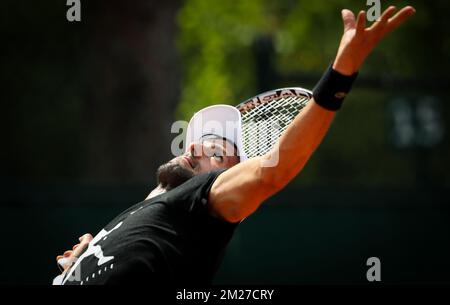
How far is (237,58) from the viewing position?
17578 mm

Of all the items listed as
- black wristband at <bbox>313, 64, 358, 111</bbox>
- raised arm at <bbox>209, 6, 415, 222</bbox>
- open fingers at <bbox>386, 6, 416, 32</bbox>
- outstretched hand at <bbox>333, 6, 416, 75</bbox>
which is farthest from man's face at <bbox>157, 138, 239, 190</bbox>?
open fingers at <bbox>386, 6, 416, 32</bbox>

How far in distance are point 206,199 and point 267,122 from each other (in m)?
0.82

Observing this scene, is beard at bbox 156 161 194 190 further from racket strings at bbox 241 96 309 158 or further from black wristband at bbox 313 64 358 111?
black wristband at bbox 313 64 358 111

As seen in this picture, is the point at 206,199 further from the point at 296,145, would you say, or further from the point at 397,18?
the point at 397,18

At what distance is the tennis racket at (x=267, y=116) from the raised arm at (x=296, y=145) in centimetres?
71

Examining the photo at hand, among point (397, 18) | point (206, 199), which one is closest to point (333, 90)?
point (397, 18)

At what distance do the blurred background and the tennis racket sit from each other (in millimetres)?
3370

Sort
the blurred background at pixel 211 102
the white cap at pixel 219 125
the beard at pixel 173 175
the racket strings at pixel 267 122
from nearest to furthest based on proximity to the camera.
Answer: the beard at pixel 173 175 < the white cap at pixel 219 125 < the racket strings at pixel 267 122 < the blurred background at pixel 211 102

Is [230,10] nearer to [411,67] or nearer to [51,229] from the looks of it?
[411,67]

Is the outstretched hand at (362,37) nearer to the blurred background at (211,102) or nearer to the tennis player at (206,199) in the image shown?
the tennis player at (206,199)

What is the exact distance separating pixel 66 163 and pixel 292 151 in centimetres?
947

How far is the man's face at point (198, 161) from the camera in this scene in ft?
12.2

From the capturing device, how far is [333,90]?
3.01 metres

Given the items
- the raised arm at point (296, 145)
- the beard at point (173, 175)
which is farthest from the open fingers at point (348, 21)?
the beard at point (173, 175)
